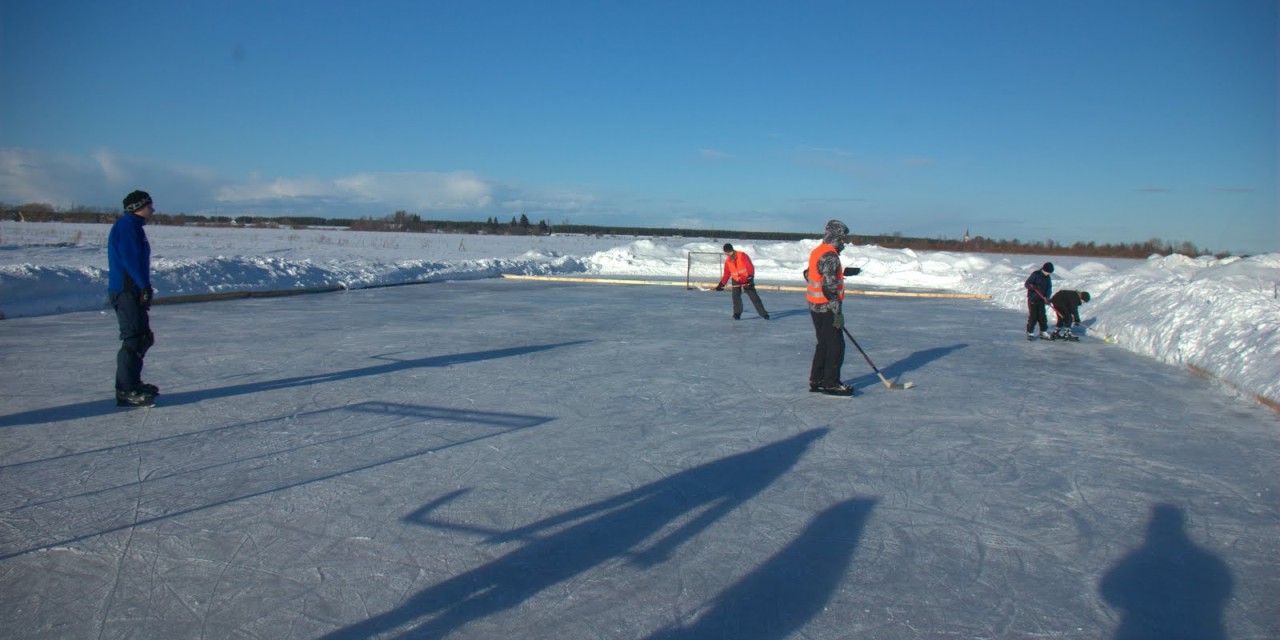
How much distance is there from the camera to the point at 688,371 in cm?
773

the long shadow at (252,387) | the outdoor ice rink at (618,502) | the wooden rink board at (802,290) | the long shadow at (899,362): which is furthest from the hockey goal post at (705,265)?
the outdoor ice rink at (618,502)

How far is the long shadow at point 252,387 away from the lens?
537 cm

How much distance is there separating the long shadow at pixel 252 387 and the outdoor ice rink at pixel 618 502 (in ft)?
0.13

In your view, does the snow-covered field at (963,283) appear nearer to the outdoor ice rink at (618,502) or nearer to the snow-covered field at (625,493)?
the snow-covered field at (625,493)

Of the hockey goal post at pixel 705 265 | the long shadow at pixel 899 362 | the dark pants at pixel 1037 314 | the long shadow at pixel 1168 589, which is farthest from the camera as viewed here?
the hockey goal post at pixel 705 265

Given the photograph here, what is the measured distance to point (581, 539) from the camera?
3461mm

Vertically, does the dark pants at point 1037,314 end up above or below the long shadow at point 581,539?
above

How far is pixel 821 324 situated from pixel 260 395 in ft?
15.2

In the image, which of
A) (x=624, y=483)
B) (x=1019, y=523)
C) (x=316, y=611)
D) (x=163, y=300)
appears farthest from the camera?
(x=163, y=300)

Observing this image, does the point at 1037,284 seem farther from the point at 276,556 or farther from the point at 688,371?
the point at 276,556

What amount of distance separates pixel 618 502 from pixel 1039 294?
861 cm

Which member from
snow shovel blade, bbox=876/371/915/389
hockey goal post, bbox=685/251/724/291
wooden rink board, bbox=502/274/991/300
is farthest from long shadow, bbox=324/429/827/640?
hockey goal post, bbox=685/251/724/291

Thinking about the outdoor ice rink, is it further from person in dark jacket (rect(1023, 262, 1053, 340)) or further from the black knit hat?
person in dark jacket (rect(1023, 262, 1053, 340))

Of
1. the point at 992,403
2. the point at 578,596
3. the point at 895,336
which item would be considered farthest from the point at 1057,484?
the point at 895,336
